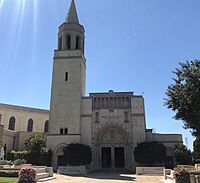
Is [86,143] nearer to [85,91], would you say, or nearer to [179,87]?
[85,91]

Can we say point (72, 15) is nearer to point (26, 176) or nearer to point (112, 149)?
point (112, 149)

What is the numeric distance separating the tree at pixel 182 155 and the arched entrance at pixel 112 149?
675cm

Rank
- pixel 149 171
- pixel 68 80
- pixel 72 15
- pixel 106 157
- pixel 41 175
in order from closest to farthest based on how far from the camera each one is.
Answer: pixel 41 175 < pixel 149 171 < pixel 106 157 < pixel 68 80 < pixel 72 15

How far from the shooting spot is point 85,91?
4234 cm

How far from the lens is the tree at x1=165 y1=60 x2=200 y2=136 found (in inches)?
821

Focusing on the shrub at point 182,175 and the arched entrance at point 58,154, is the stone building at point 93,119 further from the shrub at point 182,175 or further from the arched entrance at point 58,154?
the shrub at point 182,175

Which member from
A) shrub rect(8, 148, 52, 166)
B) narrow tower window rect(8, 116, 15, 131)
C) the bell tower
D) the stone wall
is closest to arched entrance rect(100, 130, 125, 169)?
the bell tower

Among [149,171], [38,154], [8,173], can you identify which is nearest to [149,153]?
[149,171]

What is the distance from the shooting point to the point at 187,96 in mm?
21266

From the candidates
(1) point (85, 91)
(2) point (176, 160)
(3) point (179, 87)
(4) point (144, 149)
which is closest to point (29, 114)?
(1) point (85, 91)

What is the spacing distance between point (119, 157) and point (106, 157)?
197cm

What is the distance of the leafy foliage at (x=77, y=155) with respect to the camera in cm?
3247

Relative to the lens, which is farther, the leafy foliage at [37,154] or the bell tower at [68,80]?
the bell tower at [68,80]

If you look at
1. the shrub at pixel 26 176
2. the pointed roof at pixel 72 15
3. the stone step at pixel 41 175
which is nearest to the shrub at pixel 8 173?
the stone step at pixel 41 175
